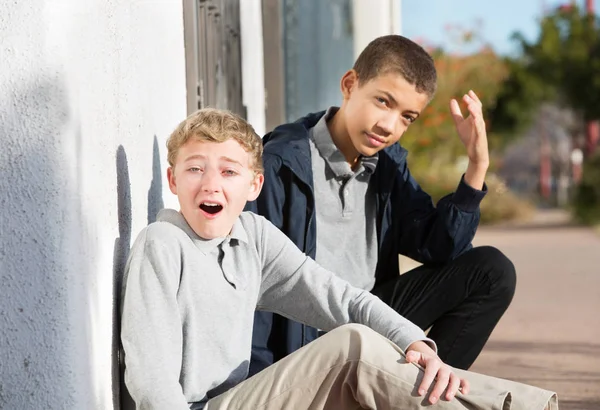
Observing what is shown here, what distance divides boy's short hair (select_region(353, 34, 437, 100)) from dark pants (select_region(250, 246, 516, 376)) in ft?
1.94

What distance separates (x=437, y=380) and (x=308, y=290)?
0.51 metres

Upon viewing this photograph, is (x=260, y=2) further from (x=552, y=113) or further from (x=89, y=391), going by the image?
(x=552, y=113)

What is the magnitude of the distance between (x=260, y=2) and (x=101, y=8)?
4822 millimetres

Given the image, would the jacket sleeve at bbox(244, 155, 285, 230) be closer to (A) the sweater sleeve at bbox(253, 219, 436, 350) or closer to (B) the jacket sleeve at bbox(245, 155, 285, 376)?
(B) the jacket sleeve at bbox(245, 155, 285, 376)

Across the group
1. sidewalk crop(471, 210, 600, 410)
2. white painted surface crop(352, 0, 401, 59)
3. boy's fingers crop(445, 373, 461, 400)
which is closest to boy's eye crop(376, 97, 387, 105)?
boy's fingers crop(445, 373, 461, 400)

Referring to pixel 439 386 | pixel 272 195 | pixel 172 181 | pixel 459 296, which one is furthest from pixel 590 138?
pixel 439 386

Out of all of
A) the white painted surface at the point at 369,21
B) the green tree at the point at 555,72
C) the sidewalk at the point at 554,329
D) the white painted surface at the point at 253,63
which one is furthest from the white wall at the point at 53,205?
the green tree at the point at 555,72

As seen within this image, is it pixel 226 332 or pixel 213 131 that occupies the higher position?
pixel 213 131

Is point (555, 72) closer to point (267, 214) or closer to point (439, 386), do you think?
point (267, 214)

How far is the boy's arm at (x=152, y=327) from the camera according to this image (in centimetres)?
239

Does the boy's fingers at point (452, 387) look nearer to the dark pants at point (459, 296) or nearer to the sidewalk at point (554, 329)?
the dark pants at point (459, 296)

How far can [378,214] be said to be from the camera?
370 centimetres

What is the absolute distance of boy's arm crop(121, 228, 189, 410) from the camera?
7.86 ft

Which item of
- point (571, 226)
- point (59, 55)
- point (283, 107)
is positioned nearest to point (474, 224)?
point (59, 55)
